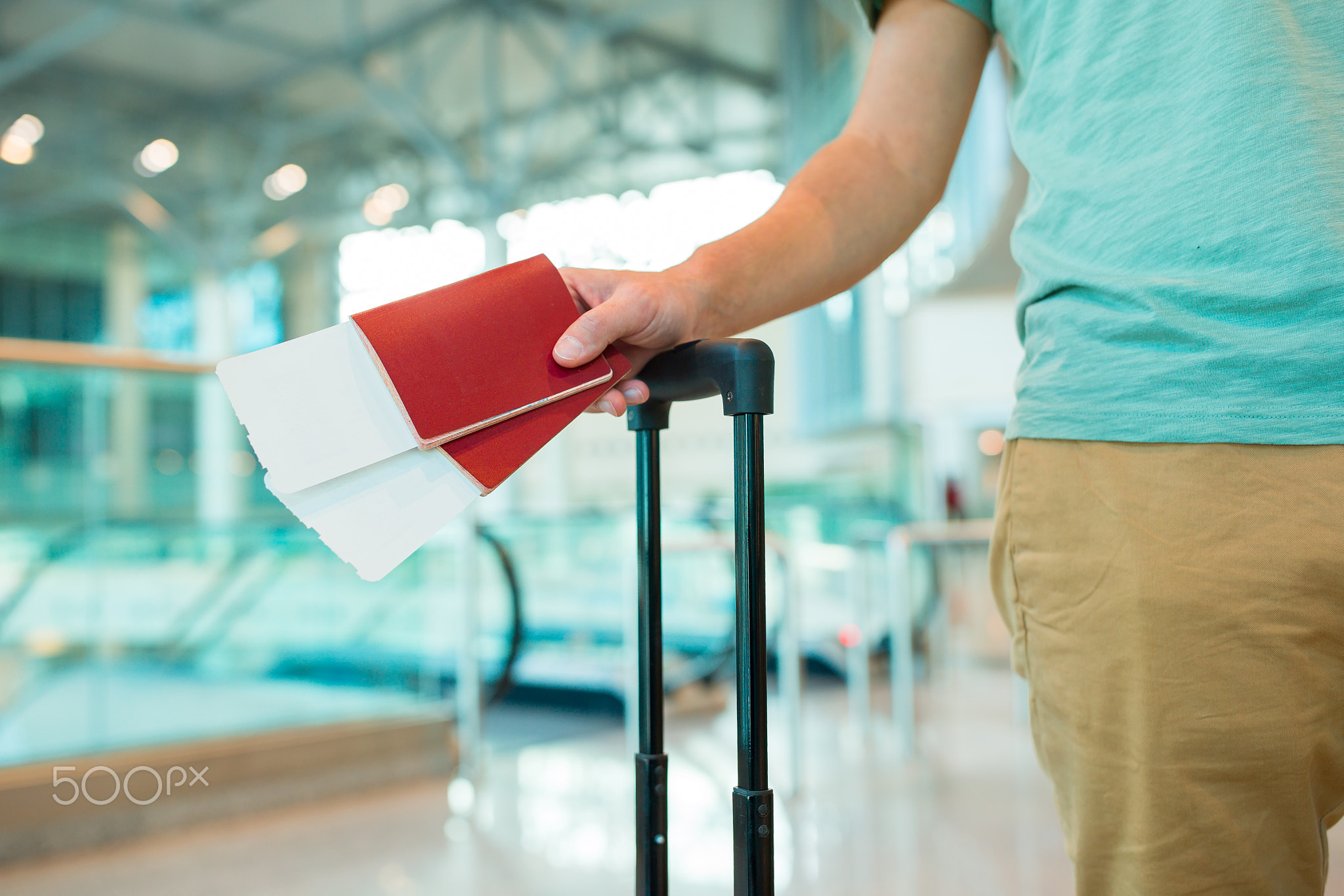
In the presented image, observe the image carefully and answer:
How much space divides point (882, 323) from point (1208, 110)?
730 centimetres

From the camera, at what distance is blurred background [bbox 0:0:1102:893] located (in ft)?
8.41

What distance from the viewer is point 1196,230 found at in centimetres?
64

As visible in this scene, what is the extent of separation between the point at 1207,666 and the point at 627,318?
1.46ft

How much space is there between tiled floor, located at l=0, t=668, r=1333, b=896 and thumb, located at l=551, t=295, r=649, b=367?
188cm

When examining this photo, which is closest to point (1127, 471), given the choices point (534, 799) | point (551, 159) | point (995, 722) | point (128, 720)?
point (534, 799)

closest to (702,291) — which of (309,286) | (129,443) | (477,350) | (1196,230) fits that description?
(477,350)

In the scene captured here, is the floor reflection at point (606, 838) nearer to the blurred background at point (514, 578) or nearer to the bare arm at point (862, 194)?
the blurred background at point (514, 578)

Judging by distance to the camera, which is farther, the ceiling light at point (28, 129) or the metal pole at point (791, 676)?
the ceiling light at point (28, 129)

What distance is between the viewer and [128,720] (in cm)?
272

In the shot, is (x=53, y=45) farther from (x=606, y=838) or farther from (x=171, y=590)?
(x=606, y=838)

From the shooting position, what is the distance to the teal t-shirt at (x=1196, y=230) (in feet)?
1.96

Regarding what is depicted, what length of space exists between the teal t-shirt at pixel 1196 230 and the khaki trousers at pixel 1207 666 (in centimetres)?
3

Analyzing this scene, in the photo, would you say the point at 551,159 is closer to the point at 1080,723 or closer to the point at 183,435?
the point at 183,435

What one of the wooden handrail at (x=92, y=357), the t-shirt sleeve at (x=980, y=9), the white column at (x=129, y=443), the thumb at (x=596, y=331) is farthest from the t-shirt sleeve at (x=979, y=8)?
the white column at (x=129, y=443)
